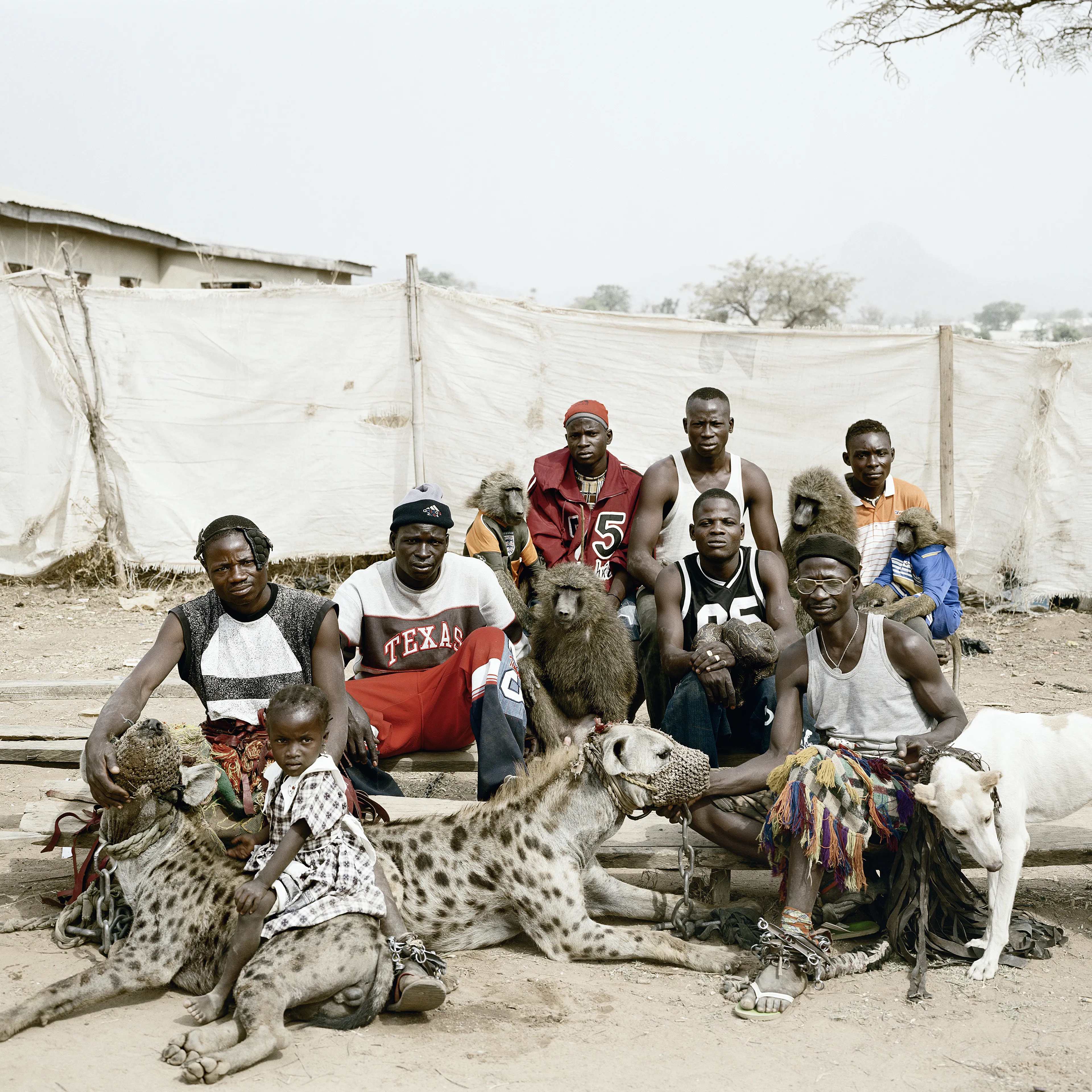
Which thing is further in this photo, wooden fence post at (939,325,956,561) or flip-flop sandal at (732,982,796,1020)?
wooden fence post at (939,325,956,561)

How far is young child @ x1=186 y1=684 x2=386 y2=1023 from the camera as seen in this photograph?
3.12 metres

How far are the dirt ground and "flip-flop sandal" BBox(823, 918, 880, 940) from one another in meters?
0.16

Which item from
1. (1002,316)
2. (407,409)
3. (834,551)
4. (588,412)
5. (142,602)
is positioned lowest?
(142,602)

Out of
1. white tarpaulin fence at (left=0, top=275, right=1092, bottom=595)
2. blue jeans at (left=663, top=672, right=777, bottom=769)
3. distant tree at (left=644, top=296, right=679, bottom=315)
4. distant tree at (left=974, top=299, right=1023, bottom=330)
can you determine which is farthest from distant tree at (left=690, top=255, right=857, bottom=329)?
distant tree at (left=974, top=299, right=1023, bottom=330)

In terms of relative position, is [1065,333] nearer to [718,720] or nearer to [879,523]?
[879,523]

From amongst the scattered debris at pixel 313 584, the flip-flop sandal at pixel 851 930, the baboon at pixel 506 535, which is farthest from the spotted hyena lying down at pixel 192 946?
the scattered debris at pixel 313 584

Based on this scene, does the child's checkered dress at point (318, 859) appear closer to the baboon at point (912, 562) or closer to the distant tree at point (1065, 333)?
the baboon at point (912, 562)

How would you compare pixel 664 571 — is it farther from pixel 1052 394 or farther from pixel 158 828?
pixel 1052 394

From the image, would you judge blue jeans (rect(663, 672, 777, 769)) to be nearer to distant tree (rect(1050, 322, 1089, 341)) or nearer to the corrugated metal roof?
the corrugated metal roof

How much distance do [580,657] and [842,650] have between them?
174 centimetres

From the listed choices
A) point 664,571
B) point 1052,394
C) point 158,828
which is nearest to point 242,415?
point 664,571

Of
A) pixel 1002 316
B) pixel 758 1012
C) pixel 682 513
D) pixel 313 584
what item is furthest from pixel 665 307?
pixel 1002 316

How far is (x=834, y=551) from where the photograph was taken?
3715 mm

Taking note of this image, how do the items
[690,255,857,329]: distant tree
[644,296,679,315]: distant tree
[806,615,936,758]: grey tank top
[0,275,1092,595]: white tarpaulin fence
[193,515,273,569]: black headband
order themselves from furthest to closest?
1. [644,296,679,315]: distant tree
2. [690,255,857,329]: distant tree
3. [0,275,1092,595]: white tarpaulin fence
4. [193,515,273,569]: black headband
5. [806,615,936,758]: grey tank top
